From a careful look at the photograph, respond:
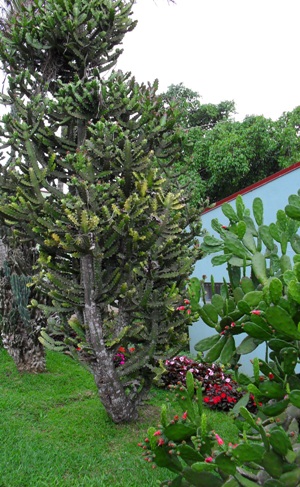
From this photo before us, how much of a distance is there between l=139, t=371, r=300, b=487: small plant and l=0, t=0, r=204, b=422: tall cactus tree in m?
2.62

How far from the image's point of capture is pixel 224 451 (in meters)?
1.80

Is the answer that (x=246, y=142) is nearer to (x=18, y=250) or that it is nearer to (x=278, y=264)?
(x=18, y=250)

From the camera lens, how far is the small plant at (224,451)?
1.72 m

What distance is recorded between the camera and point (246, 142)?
16.3 metres

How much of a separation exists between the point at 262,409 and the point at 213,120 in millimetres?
19289

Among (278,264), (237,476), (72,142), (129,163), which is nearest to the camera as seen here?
(237,476)

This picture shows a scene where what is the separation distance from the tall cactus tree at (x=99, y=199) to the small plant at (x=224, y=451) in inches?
103

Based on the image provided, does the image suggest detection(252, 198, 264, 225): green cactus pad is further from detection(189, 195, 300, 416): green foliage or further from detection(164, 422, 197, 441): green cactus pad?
detection(164, 422, 197, 441): green cactus pad

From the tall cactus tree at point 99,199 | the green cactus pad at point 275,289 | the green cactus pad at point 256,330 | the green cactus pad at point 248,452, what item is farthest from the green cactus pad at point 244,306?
the tall cactus tree at point 99,199

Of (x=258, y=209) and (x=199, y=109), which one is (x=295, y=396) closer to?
(x=258, y=209)

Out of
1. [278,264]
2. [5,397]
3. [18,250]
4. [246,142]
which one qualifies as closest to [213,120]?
[246,142]

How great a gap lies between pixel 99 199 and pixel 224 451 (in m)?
3.41

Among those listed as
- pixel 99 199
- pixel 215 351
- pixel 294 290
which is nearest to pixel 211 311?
pixel 215 351

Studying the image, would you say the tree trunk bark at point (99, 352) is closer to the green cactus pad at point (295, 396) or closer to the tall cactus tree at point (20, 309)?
the tall cactus tree at point (20, 309)
